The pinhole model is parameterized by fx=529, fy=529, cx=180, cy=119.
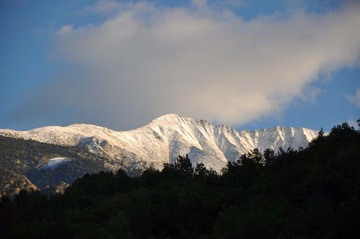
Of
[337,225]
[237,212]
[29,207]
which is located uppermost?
[29,207]

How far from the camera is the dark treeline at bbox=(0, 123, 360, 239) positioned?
83.8m

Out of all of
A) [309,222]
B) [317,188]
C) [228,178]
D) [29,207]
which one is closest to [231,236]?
[309,222]

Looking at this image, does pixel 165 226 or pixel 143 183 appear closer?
pixel 165 226

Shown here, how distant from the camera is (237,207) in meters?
106

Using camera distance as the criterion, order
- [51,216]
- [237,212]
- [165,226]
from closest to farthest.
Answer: [237,212]
[165,226]
[51,216]

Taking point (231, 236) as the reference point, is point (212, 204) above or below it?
above

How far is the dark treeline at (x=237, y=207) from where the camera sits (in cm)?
8375

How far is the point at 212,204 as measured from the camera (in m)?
118

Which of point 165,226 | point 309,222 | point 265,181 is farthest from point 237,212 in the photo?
point 265,181

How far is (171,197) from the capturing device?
12825 cm

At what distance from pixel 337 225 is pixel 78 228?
48233mm

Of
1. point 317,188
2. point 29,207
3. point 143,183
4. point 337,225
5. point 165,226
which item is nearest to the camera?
point 337,225

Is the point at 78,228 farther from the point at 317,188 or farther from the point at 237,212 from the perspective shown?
the point at 317,188

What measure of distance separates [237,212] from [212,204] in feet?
71.0
